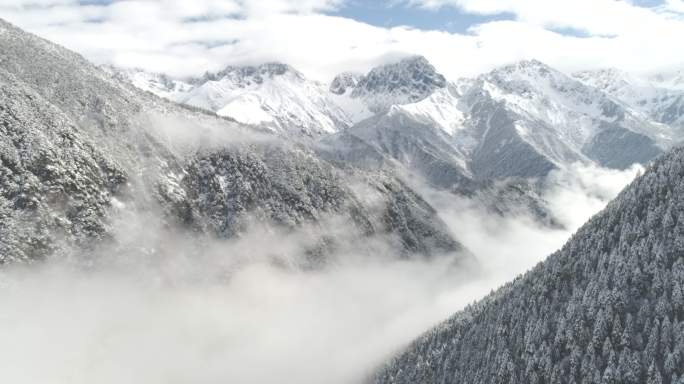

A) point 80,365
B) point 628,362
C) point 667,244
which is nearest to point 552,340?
point 628,362

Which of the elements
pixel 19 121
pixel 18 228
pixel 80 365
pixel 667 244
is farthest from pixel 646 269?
pixel 19 121

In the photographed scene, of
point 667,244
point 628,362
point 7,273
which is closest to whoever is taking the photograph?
point 628,362

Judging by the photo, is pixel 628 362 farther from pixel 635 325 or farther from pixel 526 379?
pixel 526 379

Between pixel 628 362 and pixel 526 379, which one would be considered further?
pixel 526 379

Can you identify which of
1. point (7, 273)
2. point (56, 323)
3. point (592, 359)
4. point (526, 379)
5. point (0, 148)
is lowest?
point (526, 379)

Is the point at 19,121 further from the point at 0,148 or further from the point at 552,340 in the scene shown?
the point at 552,340

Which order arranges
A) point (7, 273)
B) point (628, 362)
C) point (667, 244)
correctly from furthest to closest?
point (667, 244)
point (7, 273)
point (628, 362)

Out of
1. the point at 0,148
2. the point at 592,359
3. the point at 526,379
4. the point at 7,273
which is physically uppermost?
the point at 0,148

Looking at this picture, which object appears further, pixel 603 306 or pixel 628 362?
pixel 603 306

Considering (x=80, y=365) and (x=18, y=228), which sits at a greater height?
(x=18, y=228)
